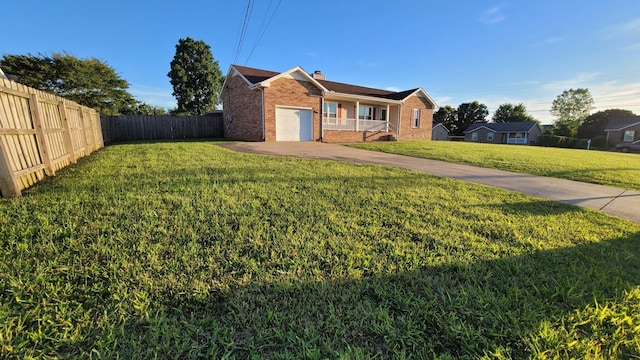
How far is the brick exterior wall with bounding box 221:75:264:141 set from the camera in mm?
16125

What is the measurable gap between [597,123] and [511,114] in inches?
645

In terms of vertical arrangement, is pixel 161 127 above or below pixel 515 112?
below

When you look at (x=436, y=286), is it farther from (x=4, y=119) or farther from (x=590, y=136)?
(x=590, y=136)

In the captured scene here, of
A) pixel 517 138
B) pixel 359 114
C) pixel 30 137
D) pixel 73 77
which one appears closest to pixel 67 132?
pixel 30 137

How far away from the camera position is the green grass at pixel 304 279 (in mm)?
1745

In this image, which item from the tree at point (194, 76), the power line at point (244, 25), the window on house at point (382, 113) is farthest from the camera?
the tree at point (194, 76)

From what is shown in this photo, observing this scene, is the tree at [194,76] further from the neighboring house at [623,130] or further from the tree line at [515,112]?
the neighboring house at [623,130]

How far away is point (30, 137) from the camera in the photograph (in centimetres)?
481

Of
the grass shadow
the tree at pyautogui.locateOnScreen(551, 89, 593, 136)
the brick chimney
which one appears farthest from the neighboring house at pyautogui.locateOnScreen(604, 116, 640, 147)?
the grass shadow

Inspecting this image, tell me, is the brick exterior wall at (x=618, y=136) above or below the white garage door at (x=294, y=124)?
below

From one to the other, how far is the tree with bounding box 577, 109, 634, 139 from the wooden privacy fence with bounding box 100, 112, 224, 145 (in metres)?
60.8

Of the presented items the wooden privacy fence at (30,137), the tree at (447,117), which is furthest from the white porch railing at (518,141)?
the wooden privacy fence at (30,137)

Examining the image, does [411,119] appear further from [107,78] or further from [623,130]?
[623,130]

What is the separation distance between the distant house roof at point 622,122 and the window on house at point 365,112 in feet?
145
